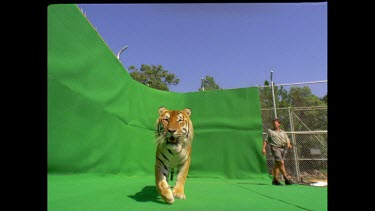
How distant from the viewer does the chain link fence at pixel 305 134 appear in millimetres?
6602

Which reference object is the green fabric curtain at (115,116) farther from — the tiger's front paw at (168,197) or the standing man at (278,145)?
the tiger's front paw at (168,197)

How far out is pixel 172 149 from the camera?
12.5 ft

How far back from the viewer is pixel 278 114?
23.1ft

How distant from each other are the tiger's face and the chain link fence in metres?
3.35

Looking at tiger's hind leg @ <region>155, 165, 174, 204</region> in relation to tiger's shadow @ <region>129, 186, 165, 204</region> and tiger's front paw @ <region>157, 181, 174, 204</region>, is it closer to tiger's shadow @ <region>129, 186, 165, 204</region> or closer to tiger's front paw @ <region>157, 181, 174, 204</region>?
tiger's front paw @ <region>157, 181, 174, 204</region>

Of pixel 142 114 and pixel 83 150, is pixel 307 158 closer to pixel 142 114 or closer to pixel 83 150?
pixel 142 114

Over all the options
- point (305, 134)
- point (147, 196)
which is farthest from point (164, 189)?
point (305, 134)

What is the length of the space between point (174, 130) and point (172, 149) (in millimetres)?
242

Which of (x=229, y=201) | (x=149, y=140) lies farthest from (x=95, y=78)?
(x=229, y=201)

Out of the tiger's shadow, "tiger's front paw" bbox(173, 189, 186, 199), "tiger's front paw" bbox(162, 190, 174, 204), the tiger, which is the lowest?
the tiger's shadow

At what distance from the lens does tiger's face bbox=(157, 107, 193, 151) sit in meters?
3.74

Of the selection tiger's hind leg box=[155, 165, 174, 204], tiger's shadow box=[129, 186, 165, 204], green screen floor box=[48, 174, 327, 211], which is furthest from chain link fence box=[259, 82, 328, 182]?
tiger's hind leg box=[155, 165, 174, 204]

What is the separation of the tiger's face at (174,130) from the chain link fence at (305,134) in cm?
335

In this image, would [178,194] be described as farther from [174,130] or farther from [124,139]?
[124,139]
